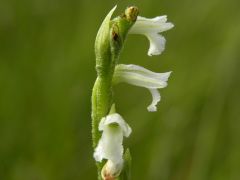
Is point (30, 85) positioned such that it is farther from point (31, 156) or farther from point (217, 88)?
point (217, 88)

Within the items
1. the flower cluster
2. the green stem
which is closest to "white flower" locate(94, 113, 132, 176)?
the flower cluster

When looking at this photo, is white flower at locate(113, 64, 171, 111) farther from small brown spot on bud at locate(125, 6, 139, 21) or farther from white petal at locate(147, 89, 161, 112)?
small brown spot on bud at locate(125, 6, 139, 21)

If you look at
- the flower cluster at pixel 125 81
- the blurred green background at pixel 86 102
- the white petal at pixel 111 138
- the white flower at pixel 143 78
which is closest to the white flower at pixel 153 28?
the flower cluster at pixel 125 81

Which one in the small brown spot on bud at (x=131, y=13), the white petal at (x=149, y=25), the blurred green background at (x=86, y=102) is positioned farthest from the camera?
the blurred green background at (x=86, y=102)

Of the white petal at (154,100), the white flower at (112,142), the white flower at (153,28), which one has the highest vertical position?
the white flower at (153,28)

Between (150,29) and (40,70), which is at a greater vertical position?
(150,29)

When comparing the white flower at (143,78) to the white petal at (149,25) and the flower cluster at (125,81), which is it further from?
the white petal at (149,25)

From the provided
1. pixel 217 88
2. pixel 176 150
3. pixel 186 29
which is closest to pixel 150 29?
pixel 176 150
